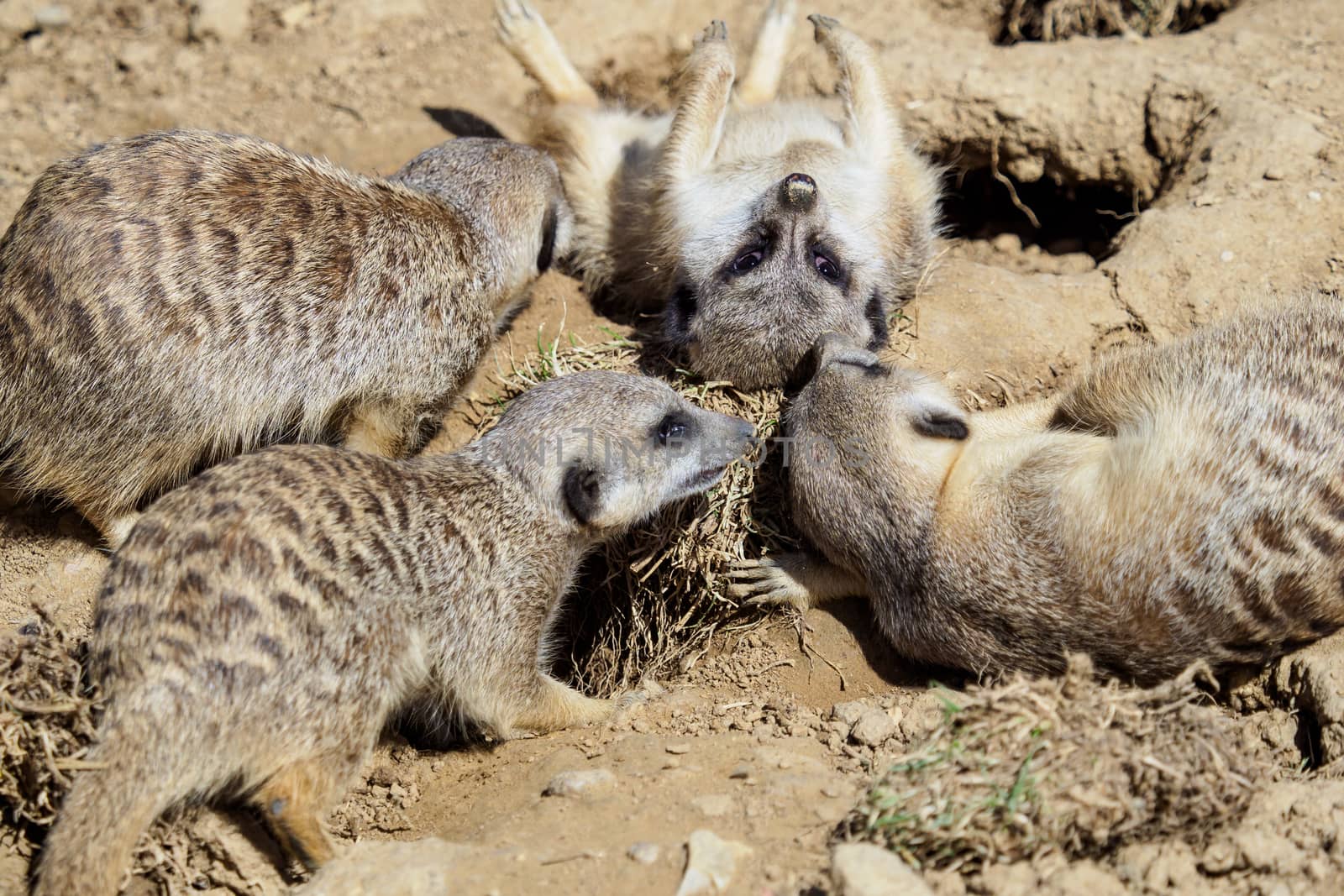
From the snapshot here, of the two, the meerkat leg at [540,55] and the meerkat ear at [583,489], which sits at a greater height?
the meerkat leg at [540,55]

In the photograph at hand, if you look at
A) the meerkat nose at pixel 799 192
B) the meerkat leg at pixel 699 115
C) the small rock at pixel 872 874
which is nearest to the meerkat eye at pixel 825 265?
the meerkat nose at pixel 799 192

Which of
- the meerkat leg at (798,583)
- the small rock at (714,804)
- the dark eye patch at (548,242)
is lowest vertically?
the small rock at (714,804)

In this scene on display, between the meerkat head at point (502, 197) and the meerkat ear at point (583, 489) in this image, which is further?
the meerkat head at point (502, 197)

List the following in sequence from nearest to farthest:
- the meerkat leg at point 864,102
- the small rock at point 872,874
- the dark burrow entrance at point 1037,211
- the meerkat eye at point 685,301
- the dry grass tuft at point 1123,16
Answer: the small rock at point 872,874 → the meerkat eye at point 685,301 → the meerkat leg at point 864,102 → the dark burrow entrance at point 1037,211 → the dry grass tuft at point 1123,16

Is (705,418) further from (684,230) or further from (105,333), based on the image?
(105,333)

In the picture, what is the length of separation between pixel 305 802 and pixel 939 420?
8.04 ft

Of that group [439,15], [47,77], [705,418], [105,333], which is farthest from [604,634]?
[47,77]

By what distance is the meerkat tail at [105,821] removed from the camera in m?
2.74

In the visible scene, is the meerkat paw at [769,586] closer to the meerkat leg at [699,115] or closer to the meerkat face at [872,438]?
the meerkat face at [872,438]

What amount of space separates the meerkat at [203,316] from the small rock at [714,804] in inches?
79.2

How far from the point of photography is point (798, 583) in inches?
162

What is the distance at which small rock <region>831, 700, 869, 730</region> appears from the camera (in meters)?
3.61

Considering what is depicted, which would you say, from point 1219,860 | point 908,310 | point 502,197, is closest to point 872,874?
point 1219,860

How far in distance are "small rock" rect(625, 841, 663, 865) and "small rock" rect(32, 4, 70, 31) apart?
6291 millimetres
